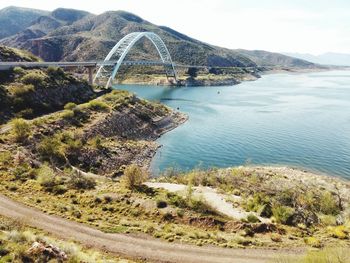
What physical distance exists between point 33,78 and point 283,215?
47736 mm

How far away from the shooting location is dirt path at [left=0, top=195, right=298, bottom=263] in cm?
1770

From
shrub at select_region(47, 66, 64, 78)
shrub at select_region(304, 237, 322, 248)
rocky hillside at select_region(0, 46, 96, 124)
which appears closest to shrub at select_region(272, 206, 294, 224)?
shrub at select_region(304, 237, 322, 248)

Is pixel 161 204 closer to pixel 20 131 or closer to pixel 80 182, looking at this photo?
pixel 80 182

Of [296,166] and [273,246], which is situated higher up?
[273,246]

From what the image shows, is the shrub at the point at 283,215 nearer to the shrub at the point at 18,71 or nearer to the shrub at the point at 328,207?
the shrub at the point at 328,207

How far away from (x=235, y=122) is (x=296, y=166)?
30.0 meters

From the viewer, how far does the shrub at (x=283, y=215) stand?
24594 mm

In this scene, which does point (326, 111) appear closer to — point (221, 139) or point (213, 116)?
point (213, 116)

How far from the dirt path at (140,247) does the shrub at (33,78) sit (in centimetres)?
4144

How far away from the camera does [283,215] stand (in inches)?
979

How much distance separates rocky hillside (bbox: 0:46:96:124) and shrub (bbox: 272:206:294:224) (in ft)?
117

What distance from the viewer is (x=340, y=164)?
48.4 metres

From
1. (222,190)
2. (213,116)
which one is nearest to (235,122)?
(213,116)

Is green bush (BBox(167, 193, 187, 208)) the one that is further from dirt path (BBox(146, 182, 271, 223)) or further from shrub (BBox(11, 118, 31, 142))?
shrub (BBox(11, 118, 31, 142))
